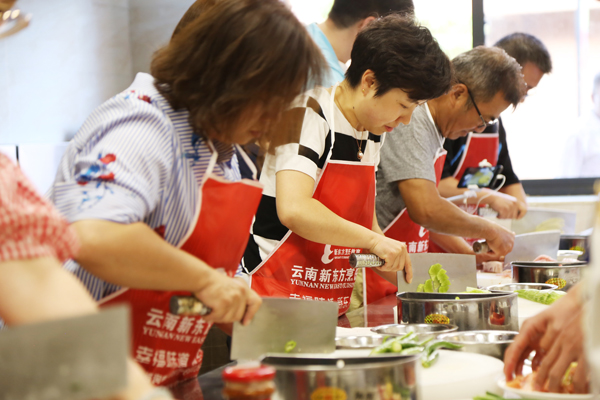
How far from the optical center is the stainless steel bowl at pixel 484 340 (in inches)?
46.9

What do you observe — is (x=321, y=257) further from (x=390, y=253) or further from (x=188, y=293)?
(x=188, y=293)

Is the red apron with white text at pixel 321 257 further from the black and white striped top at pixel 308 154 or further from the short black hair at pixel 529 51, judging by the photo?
the short black hair at pixel 529 51

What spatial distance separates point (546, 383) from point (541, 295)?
93 centimetres

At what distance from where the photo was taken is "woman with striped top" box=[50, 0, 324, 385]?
0.94m

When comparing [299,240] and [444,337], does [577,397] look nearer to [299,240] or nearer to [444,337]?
[444,337]

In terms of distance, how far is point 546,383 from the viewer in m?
0.95

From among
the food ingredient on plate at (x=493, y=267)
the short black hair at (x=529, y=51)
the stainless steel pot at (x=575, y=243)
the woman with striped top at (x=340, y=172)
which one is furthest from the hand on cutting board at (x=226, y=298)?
the short black hair at (x=529, y=51)

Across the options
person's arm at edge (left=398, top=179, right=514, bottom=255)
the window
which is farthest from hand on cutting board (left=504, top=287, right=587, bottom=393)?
the window

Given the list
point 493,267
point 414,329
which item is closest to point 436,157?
point 493,267

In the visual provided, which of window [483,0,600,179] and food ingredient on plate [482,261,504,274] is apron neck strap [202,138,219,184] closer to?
food ingredient on plate [482,261,504,274]

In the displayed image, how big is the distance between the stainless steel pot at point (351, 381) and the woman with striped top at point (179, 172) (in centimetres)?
23

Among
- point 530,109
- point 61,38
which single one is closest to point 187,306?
point 61,38

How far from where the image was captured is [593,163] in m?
4.54

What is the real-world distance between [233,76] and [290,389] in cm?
52
